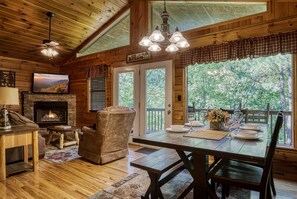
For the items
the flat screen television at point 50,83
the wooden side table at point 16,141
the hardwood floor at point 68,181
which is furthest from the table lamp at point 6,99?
the flat screen television at point 50,83

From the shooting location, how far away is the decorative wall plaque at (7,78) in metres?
5.64

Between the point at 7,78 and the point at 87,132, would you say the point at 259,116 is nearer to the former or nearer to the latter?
the point at 87,132

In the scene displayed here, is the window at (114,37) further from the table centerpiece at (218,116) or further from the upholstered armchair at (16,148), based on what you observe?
the table centerpiece at (218,116)

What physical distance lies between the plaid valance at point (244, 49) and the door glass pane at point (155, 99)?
0.75m

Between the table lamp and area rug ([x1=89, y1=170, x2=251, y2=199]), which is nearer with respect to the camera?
area rug ([x1=89, y1=170, x2=251, y2=199])

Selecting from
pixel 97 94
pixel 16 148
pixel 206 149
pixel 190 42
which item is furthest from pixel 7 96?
pixel 190 42

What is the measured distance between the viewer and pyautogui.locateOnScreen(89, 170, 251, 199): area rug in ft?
7.48

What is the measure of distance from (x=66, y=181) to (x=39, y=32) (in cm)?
431

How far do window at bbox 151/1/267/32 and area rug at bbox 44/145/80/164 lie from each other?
11.7 ft

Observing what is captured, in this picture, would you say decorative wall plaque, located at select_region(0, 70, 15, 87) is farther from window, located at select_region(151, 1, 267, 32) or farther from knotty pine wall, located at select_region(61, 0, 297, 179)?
window, located at select_region(151, 1, 267, 32)

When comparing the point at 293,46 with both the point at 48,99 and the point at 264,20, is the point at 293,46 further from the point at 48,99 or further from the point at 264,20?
the point at 48,99

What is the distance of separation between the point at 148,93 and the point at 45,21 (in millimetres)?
3237

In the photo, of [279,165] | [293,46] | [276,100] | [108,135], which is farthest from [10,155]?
[276,100]

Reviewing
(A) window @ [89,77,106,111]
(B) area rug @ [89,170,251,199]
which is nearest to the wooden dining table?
(B) area rug @ [89,170,251,199]
